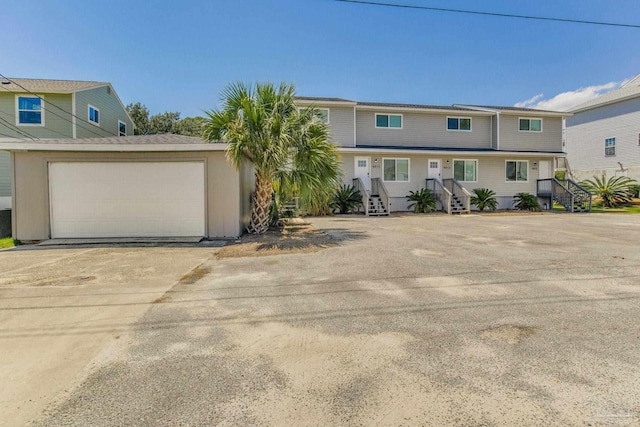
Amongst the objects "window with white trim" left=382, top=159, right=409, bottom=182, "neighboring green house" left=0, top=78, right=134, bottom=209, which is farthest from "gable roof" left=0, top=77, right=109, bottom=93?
"window with white trim" left=382, top=159, right=409, bottom=182

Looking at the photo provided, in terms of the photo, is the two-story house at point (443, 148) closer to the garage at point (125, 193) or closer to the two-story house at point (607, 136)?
the two-story house at point (607, 136)

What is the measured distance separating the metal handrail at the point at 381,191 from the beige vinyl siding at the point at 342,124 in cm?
249

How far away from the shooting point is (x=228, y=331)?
3.44 meters

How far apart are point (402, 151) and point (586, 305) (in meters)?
15.3

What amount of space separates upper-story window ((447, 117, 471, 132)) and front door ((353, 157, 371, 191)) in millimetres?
5983

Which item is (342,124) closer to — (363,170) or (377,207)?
(363,170)

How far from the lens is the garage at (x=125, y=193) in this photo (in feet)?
30.5

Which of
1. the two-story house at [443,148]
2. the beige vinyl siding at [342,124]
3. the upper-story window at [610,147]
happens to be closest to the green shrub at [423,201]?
the two-story house at [443,148]

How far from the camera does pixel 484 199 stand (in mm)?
19422

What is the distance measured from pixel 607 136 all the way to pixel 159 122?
3837cm

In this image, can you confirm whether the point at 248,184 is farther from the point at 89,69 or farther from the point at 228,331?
the point at 89,69

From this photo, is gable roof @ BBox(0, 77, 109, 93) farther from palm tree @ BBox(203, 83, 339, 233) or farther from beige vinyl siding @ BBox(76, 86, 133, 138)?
palm tree @ BBox(203, 83, 339, 233)

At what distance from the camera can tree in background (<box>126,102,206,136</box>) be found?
107 feet

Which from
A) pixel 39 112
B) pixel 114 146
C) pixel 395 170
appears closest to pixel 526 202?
pixel 395 170
